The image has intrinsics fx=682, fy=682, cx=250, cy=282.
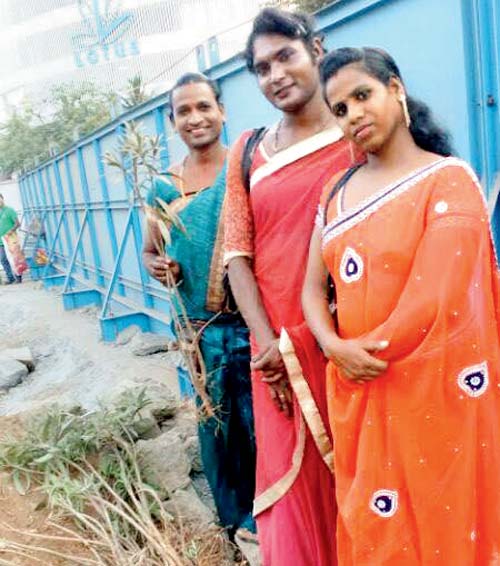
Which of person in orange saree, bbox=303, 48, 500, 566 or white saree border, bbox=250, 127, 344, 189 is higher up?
white saree border, bbox=250, 127, 344, 189

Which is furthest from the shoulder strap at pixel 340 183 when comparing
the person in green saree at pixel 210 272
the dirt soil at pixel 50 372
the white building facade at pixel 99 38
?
the white building facade at pixel 99 38

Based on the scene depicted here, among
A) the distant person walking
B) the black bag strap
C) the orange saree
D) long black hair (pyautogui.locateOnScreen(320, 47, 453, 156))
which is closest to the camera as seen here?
the orange saree

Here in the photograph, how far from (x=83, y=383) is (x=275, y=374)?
4930 mm

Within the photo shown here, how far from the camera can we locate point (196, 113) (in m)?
2.30

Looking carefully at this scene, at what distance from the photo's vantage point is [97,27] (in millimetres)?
38031

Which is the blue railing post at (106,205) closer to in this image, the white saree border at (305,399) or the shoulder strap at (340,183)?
the white saree border at (305,399)

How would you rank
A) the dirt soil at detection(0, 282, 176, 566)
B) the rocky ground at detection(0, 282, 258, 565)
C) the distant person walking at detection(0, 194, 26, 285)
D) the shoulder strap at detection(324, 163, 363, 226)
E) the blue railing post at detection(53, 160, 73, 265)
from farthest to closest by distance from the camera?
1. the distant person walking at detection(0, 194, 26, 285)
2. the blue railing post at detection(53, 160, 73, 265)
3. the rocky ground at detection(0, 282, 258, 565)
4. the dirt soil at detection(0, 282, 176, 566)
5. the shoulder strap at detection(324, 163, 363, 226)

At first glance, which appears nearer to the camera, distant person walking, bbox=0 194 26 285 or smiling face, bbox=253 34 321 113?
smiling face, bbox=253 34 321 113

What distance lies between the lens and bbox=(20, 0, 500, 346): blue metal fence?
239cm

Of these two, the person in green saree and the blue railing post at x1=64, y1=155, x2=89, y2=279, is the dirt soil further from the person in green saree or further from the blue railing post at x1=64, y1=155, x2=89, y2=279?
the blue railing post at x1=64, y1=155, x2=89, y2=279

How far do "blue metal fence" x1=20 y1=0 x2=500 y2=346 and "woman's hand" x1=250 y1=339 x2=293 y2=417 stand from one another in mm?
840

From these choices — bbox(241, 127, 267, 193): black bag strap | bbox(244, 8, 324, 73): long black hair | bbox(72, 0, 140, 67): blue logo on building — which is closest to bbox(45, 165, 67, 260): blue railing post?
bbox(241, 127, 267, 193): black bag strap

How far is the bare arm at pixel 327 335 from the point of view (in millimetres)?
1457

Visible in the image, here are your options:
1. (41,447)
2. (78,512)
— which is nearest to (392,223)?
(78,512)
